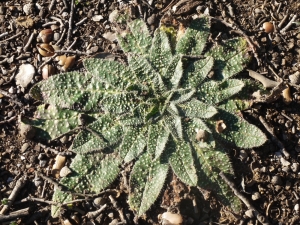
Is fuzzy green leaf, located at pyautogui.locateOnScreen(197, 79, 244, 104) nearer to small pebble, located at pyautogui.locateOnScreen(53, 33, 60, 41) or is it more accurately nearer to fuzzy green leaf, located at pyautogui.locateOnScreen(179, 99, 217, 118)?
fuzzy green leaf, located at pyautogui.locateOnScreen(179, 99, 217, 118)

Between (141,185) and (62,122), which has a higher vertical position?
(62,122)

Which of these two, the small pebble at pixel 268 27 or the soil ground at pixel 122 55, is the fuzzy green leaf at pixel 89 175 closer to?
the soil ground at pixel 122 55

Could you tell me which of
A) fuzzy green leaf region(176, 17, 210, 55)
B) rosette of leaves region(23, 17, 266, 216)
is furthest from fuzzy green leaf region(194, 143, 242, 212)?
fuzzy green leaf region(176, 17, 210, 55)

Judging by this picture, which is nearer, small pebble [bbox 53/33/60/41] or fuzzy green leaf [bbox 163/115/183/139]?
fuzzy green leaf [bbox 163/115/183/139]

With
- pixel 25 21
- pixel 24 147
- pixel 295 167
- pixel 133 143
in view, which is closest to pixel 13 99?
pixel 24 147

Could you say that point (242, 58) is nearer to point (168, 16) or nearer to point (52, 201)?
point (168, 16)

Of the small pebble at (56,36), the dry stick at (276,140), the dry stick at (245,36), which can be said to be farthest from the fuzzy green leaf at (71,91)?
the dry stick at (276,140)

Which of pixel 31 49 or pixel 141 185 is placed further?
pixel 31 49

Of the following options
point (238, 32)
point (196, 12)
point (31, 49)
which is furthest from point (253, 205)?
point (31, 49)
